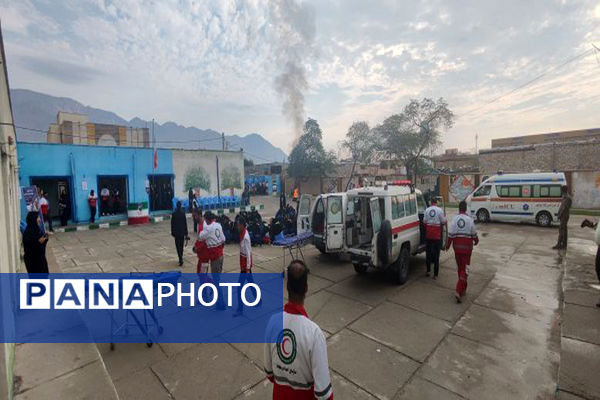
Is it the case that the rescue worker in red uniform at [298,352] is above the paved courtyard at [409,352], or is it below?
above

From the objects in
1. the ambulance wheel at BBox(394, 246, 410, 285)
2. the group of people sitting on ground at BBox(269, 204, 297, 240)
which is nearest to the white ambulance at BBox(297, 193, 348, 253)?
the ambulance wheel at BBox(394, 246, 410, 285)

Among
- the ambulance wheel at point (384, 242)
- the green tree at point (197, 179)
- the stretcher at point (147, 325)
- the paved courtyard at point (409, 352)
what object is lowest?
the paved courtyard at point (409, 352)

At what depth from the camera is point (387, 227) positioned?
19.2 ft

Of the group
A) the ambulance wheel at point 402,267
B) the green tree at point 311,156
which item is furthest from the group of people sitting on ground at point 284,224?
the green tree at point 311,156

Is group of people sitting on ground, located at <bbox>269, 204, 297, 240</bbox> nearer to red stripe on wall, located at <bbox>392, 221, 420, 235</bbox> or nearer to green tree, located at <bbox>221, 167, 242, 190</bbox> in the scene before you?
red stripe on wall, located at <bbox>392, 221, 420, 235</bbox>

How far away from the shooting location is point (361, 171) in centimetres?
4397

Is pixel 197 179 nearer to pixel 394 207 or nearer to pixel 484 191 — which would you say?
pixel 394 207

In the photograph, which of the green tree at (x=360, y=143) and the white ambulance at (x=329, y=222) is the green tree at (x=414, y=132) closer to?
the green tree at (x=360, y=143)

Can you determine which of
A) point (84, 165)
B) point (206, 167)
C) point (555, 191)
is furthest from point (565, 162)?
point (84, 165)

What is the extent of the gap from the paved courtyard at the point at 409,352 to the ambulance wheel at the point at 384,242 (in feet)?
2.86

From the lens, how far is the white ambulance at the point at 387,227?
233 inches

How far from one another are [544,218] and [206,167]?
64.1 ft

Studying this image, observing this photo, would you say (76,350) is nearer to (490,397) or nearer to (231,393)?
(231,393)

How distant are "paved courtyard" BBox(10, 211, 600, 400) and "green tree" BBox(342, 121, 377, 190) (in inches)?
1090
